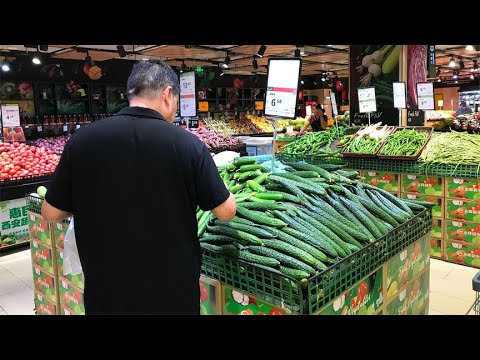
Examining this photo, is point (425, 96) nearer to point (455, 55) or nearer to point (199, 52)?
point (199, 52)

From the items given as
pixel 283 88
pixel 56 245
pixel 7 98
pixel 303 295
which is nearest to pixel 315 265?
pixel 303 295

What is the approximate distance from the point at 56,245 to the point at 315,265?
2130mm

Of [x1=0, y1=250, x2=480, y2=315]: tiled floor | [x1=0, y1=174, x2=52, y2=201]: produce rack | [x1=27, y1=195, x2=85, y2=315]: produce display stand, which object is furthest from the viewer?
[x1=0, y1=174, x2=52, y2=201]: produce rack

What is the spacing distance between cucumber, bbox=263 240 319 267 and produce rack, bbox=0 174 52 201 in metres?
4.55

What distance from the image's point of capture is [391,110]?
8.01m

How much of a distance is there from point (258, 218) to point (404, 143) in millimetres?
3809

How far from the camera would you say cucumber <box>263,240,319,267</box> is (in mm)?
1805

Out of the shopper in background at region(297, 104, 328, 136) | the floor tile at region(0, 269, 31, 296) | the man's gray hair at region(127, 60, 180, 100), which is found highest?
the man's gray hair at region(127, 60, 180, 100)

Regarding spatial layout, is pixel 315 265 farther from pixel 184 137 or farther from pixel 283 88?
pixel 283 88

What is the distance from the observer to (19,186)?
548cm

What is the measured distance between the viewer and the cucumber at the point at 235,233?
1.96 meters

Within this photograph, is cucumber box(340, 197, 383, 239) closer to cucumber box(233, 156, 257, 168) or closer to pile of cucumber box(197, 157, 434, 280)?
pile of cucumber box(197, 157, 434, 280)

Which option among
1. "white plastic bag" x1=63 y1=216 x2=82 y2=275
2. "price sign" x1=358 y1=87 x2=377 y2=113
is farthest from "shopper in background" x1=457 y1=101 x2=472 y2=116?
"white plastic bag" x1=63 y1=216 x2=82 y2=275

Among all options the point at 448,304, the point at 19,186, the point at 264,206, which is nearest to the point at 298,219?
the point at 264,206
